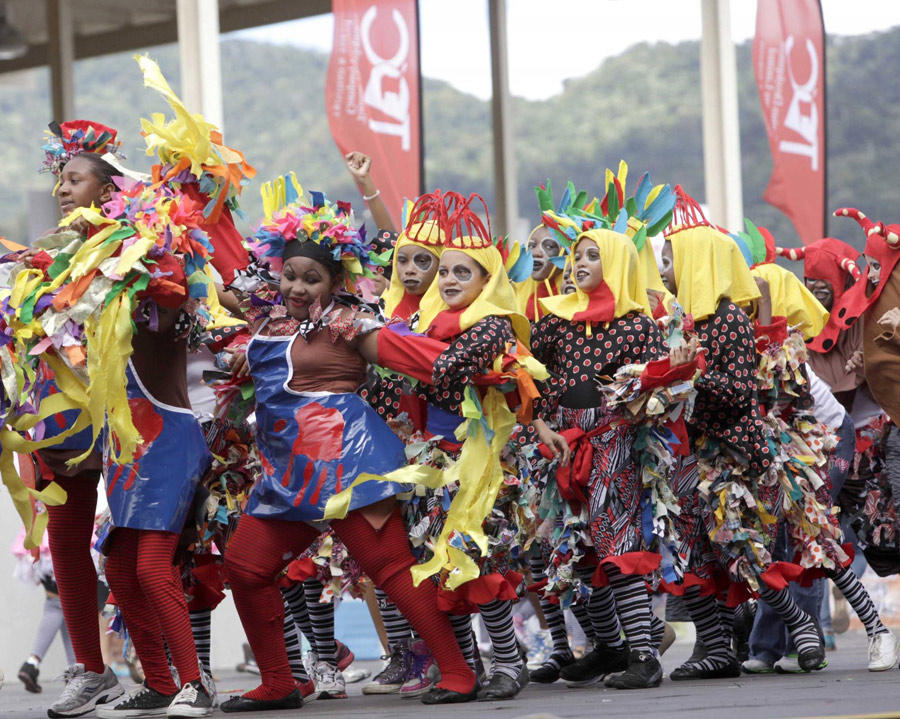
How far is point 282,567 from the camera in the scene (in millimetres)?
5105

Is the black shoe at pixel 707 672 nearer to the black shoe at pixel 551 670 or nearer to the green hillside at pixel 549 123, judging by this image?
the black shoe at pixel 551 670

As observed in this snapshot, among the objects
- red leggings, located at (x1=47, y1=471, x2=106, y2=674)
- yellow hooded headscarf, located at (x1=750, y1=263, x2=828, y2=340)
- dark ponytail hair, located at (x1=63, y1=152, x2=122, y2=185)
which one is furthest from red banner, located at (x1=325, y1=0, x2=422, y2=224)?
red leggings, located at (x1=47, y1=471, x2=106, y2=674)

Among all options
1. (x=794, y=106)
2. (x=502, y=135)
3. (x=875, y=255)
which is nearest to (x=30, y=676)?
(x=875, y=255)

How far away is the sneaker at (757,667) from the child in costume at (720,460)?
18.2 inches

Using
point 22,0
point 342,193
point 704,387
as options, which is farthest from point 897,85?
point 704,387

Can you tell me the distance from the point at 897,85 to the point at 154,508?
37.4 ft

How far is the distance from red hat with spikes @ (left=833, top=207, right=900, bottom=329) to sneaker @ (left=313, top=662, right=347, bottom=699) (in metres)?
2.93

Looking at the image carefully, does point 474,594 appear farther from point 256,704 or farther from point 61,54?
point 61,54

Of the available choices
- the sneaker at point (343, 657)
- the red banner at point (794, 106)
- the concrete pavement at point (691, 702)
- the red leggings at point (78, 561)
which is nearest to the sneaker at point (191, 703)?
the concrete pavement at point (691, 702)

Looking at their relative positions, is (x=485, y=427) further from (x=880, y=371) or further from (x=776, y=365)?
(x=880, y=371)

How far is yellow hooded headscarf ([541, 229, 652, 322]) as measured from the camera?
221 inches

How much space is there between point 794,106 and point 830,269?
190 inches

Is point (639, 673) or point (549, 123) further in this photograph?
point (549, 123)

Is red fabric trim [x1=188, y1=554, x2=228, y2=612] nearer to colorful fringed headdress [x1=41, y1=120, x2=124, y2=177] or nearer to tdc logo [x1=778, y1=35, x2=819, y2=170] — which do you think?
colorful fringed headdress [x1=41, y1=120, x2=124, y2=177]
